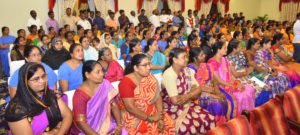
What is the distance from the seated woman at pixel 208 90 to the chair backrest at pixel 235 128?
1272 mm

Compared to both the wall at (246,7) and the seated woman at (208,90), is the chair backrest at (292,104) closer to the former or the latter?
the seated woman at (208,90)

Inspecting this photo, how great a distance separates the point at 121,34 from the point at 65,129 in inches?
211

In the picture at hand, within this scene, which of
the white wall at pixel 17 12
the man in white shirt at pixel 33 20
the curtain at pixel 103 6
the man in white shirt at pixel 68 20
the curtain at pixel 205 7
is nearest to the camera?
the white wall at pixel 17 12

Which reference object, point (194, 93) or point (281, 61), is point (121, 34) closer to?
point (281, 61)

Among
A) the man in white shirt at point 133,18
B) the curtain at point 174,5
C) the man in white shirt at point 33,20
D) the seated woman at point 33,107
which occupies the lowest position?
the seated woman at point 33,107

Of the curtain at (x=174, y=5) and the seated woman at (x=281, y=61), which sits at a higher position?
the curtain at (x=174, y=5)

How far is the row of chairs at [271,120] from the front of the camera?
1933 mm

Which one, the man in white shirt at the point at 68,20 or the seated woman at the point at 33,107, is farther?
the man in white shirt at the point at 68,20

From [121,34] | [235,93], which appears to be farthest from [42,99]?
[121,34]

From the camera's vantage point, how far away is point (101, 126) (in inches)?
99.2

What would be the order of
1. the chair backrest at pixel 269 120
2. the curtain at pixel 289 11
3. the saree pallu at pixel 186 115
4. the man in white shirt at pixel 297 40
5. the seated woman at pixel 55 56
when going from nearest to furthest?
1. the chair backrest at pixel 269 120
2. the saree pallu at pixel 186 115
3. the seated woman at pixel 55 56
4. the man in white shirt at pixel 297 40
5. the curtain at pixel 289 11

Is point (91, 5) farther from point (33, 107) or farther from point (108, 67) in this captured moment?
point (33, 107)

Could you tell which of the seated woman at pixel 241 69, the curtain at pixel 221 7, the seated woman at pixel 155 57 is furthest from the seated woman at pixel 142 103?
the curtain at pixel 221 7

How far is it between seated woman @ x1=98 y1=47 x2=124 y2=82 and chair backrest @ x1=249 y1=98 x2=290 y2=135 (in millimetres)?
1992
